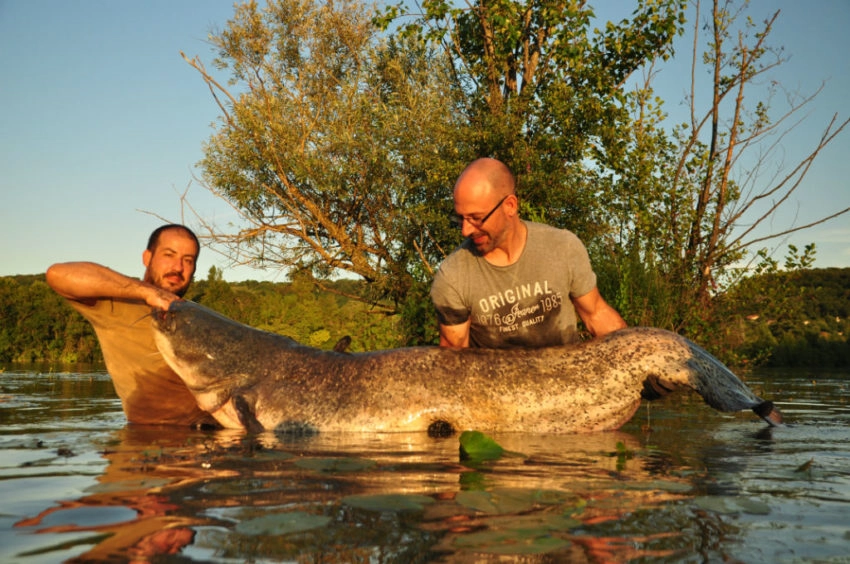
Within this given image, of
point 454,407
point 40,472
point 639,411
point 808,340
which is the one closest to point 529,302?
point 454,407

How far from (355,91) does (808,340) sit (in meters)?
14.6

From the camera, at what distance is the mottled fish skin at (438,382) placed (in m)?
5.07

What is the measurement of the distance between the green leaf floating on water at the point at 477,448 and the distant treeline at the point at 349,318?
6.84m

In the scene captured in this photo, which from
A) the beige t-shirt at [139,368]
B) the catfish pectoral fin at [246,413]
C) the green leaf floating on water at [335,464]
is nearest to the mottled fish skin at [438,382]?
the catfish pectoral fin at [246,413]

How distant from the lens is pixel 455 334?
5.61 metres

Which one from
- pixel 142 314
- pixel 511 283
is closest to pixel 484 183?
pixel 511 283

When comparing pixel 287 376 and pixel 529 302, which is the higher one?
pixel 529 302

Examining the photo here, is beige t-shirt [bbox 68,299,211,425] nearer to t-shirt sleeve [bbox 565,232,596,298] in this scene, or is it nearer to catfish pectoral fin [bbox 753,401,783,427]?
t-shirt sleeve [bbox 565,232,596,298]

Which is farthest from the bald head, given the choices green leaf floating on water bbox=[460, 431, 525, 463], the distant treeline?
the distant treeline

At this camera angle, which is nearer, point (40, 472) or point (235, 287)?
point (40, 472)

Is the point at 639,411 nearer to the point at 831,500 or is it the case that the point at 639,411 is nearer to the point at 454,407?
the point at 454,407

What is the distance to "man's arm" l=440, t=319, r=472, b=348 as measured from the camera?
221 inches

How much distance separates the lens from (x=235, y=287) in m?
20.5

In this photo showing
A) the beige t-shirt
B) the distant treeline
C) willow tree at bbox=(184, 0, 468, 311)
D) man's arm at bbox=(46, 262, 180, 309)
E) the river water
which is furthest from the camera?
willow tree at bbox=(184, 0, 468, 311)
